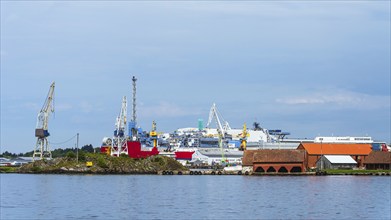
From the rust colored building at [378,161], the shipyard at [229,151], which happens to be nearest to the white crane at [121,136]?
the shipyard at [229,151]

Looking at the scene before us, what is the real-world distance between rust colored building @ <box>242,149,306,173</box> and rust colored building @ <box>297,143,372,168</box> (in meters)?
9.62

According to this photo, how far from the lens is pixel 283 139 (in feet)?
562

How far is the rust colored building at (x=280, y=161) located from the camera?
9600 cm

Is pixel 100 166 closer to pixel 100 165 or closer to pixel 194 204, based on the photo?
pixel 100 165

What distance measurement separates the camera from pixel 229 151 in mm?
146375

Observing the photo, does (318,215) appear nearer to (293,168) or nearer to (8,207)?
Result: (8,207)

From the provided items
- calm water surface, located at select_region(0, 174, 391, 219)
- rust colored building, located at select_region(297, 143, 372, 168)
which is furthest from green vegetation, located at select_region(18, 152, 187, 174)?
calm water surface, located at select_region(0, 174, 391, 219)

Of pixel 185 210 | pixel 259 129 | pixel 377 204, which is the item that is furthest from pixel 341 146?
pixel 185 210

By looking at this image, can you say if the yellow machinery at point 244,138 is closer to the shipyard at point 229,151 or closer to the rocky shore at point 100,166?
the shipyard at point 229,151

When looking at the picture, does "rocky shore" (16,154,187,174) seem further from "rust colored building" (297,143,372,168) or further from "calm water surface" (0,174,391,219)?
"calm water surface" (0,174,391,219)

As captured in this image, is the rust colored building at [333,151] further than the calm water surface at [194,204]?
Yes

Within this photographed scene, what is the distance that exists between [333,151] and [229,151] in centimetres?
3985

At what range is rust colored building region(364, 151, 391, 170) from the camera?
333 feet

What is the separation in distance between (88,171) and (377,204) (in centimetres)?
5776
